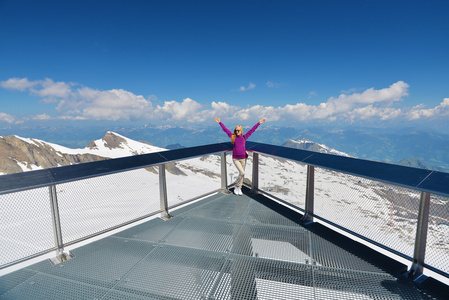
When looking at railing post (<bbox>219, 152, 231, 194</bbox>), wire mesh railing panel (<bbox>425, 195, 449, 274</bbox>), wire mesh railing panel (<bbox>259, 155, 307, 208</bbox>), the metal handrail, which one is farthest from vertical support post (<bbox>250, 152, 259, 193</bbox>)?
wire mesh railing panel (<bbox>425, 195, 449, 274</bbox>)

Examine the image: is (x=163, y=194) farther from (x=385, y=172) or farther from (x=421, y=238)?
(x=421, y=238)

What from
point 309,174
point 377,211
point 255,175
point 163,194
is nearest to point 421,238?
point 377,211

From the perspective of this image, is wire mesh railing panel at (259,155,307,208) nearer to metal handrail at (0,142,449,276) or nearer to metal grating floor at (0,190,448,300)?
metal handrail at (0,142,449,276)

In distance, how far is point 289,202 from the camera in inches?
192

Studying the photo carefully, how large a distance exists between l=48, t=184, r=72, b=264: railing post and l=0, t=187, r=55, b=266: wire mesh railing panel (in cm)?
7

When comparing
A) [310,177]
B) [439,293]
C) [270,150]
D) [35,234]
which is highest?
[270,150]

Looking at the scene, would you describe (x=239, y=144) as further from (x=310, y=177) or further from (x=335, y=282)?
(x=335, y=282)

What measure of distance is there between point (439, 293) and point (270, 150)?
3.16m

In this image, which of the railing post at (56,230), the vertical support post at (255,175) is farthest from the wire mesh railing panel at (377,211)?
the railing post at (56,230)

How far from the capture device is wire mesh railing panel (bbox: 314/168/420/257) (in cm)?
282

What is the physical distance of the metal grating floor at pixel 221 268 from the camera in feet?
8.37

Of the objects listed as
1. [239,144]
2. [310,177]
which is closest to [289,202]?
[310,177]

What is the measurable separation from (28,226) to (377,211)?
4986 mm

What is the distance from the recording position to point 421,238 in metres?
2.71
